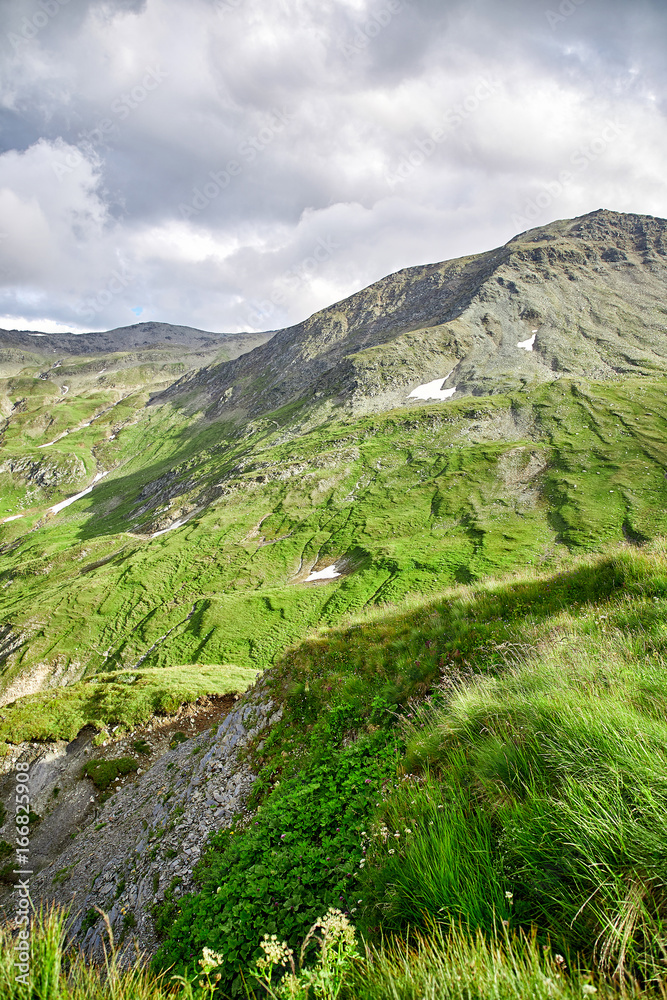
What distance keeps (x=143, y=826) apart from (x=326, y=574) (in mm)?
50827

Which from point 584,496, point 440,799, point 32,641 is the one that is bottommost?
point 32,641

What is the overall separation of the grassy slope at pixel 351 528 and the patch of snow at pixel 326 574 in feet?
8.24

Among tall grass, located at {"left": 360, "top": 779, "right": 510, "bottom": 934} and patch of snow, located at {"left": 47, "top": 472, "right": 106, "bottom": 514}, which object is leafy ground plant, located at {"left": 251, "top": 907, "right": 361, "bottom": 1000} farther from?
patch of snow, located at {"left": 47, "top": 472, "right": 106, "bottom": 514}

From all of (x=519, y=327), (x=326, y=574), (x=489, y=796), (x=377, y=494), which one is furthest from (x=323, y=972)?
(x=519, y=327)

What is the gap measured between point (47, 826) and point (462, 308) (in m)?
167

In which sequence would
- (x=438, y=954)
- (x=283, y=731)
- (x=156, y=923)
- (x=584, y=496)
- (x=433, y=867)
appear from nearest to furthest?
(x=438, y=954), (x=433, y=867), (x=156, y=923), (x=283, y=731), (x=584, y=496)

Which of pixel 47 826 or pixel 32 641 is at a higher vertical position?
pixel 47 826

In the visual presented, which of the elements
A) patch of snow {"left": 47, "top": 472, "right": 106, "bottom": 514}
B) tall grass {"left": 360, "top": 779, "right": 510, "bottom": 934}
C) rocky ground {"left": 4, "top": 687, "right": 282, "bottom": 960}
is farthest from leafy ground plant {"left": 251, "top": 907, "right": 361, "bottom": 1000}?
patch of snow {"left": 47, "top": 472, "right": 106, "bottom": 514}

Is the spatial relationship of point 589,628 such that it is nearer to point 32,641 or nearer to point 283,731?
point 283,731

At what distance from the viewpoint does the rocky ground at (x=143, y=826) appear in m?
8.54

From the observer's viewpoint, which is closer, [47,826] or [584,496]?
[47,826]

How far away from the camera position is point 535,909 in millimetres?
3154

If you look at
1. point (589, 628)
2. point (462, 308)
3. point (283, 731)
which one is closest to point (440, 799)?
point (589, 628)

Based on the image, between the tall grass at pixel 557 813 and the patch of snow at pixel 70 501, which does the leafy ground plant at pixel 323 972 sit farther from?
the patch of snow at pixel 70 501
